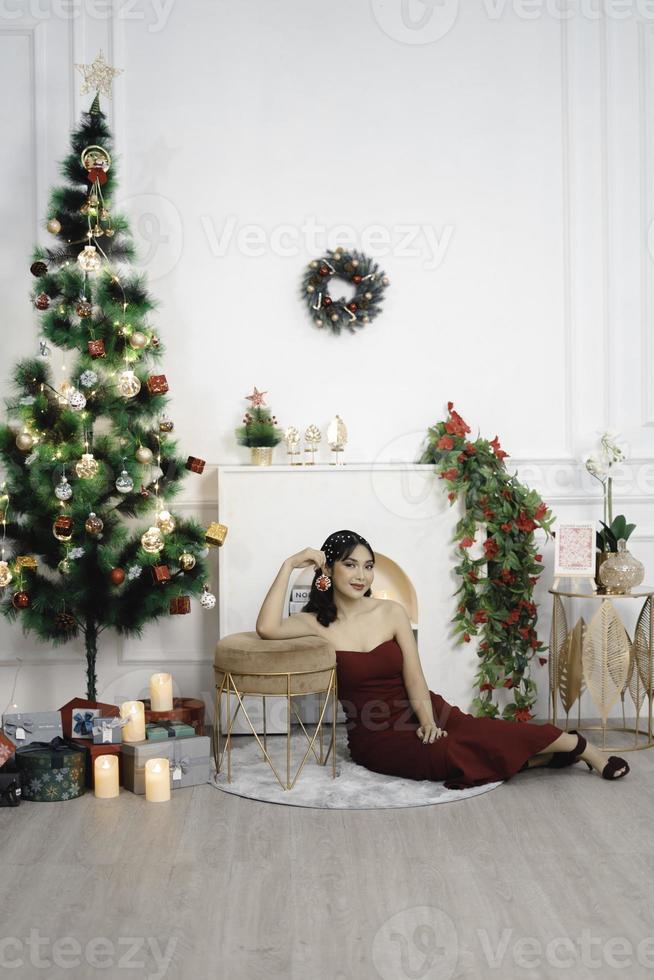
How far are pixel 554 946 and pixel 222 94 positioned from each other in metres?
3.76

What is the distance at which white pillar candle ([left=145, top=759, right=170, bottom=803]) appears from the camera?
11.0ft

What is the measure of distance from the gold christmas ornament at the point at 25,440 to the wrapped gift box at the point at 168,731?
1152mm

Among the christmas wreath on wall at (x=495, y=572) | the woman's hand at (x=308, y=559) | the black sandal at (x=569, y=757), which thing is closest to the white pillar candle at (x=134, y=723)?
the woman's hand at (x=308, y=559)

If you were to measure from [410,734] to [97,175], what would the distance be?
95.9 inches

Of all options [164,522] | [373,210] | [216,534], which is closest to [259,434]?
[216,534]

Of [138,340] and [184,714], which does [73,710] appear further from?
[138,340]

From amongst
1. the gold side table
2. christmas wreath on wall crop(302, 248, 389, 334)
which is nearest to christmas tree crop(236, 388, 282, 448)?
christmas wreath on wall crop(302, 248, 389, 334)

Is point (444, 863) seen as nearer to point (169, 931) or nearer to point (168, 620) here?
point (169, 931)

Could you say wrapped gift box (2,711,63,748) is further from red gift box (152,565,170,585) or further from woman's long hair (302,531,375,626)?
woman's long hair (302,531,375,626)

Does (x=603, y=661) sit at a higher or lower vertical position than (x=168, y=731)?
higher

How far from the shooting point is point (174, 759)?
348cm

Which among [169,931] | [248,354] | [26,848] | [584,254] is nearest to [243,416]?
[248,354]

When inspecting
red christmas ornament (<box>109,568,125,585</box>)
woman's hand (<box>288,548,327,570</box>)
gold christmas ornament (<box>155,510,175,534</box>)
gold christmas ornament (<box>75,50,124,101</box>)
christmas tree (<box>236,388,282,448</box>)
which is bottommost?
red christmas ornament (<box>109,568,125,585</box>)

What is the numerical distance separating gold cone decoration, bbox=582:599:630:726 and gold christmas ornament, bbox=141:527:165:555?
→ 5.77 feet
